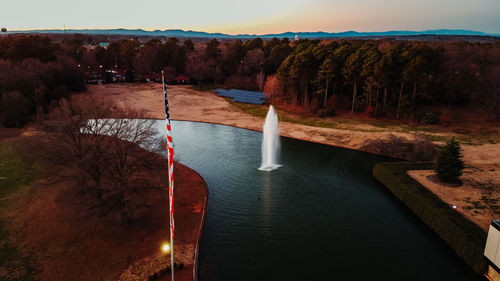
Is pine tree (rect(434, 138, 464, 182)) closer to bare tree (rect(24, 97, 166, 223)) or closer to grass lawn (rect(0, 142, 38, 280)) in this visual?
bare tree (rect(24, 97, 166, 223))

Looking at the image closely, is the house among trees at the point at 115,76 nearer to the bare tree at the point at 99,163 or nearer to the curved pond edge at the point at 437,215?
the bare tree at the point at 99,163

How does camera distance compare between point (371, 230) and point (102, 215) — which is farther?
point (371, 230)

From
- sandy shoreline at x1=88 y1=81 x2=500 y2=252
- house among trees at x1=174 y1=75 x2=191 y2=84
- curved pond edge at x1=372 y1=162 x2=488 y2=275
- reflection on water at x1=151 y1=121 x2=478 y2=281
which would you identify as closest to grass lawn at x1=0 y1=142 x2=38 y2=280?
reflection on water at x1=151 y1=121 x2=478 y2=281

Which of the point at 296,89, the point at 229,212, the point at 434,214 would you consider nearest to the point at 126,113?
the point at 229,212

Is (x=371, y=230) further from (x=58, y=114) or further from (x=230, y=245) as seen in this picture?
(x=58, y=114)

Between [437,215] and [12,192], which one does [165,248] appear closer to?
[12,192]

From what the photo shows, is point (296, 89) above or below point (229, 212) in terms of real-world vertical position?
above
